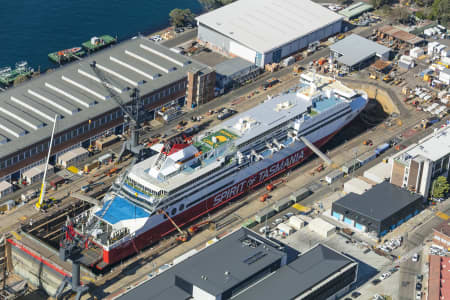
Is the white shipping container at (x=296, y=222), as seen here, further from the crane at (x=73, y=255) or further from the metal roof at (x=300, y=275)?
the crane at (x=73, y=255)

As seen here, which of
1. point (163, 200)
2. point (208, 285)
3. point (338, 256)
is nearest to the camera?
point (208, 285)

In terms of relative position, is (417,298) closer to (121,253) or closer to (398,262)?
(398,262)

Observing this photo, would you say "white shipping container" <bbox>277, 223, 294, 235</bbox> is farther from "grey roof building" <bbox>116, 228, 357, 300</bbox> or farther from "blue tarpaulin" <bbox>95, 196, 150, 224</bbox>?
"blue tarpaulin" <bbox>95, 196, 150, 224</bbox>

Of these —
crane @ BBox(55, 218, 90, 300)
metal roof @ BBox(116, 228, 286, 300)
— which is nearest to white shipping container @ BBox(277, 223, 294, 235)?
metal roof @ BBox(116, 228, 286, 300)

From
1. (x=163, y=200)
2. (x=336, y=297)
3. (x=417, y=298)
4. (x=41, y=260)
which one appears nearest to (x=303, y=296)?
(x=336, y=297)

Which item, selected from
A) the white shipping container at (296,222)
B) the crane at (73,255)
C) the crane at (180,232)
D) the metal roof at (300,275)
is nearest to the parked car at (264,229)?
the white shipping container at (296,222)

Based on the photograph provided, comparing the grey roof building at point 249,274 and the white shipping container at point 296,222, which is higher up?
the grey roof building at point 249,274

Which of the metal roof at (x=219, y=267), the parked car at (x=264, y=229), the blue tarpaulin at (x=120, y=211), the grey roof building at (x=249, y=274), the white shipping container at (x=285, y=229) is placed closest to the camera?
the metal roof at (x=219, y=267)
